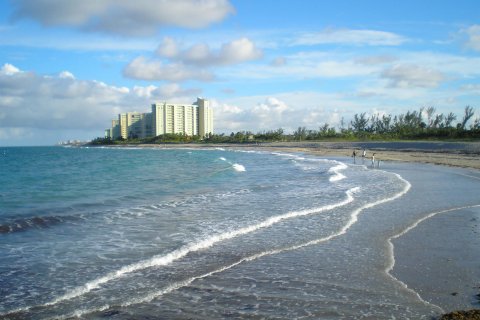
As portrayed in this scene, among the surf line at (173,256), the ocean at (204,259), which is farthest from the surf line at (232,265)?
the surf line at (173,256)

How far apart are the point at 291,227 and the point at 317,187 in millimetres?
11087

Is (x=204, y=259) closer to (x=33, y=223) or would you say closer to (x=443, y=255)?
(x=443, y=255)

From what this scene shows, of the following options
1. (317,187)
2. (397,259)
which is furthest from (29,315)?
(317,187)

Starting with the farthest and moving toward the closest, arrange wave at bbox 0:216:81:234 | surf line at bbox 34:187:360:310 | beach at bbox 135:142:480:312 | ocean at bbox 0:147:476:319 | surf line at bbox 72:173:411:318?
wave at bbox 0:216:81:234 < surf line at bbox 34:187:360:310 < beach at bbox 135:142:480:312 < surf line at bbox 72:173:411:318 < ocean at bbox 0:147:476:319

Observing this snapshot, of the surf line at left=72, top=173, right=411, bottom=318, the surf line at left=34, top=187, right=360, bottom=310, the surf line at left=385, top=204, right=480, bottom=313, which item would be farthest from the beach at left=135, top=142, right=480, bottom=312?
the surf line at left=34, top=187, right=360, bottom=310

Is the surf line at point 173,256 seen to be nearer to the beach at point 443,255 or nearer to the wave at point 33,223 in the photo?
the beach at point 443,255

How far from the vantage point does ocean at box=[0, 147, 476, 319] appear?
22.0ft

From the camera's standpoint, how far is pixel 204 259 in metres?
9.47

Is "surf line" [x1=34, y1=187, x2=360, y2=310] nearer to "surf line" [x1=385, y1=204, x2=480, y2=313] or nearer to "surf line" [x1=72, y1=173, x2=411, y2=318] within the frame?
"surf line" [x1=72, y1=173, x2=411, y2=318]

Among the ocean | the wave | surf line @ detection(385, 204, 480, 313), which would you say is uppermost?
surf line @ detection(385, 204, 480, 313)

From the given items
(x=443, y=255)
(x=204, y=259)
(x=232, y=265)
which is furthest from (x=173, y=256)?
(x=443, y=255)

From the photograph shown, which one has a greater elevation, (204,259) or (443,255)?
(443,255)

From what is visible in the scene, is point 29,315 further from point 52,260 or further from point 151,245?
point 151,245

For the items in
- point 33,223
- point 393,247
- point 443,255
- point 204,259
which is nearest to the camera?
point 443,255
